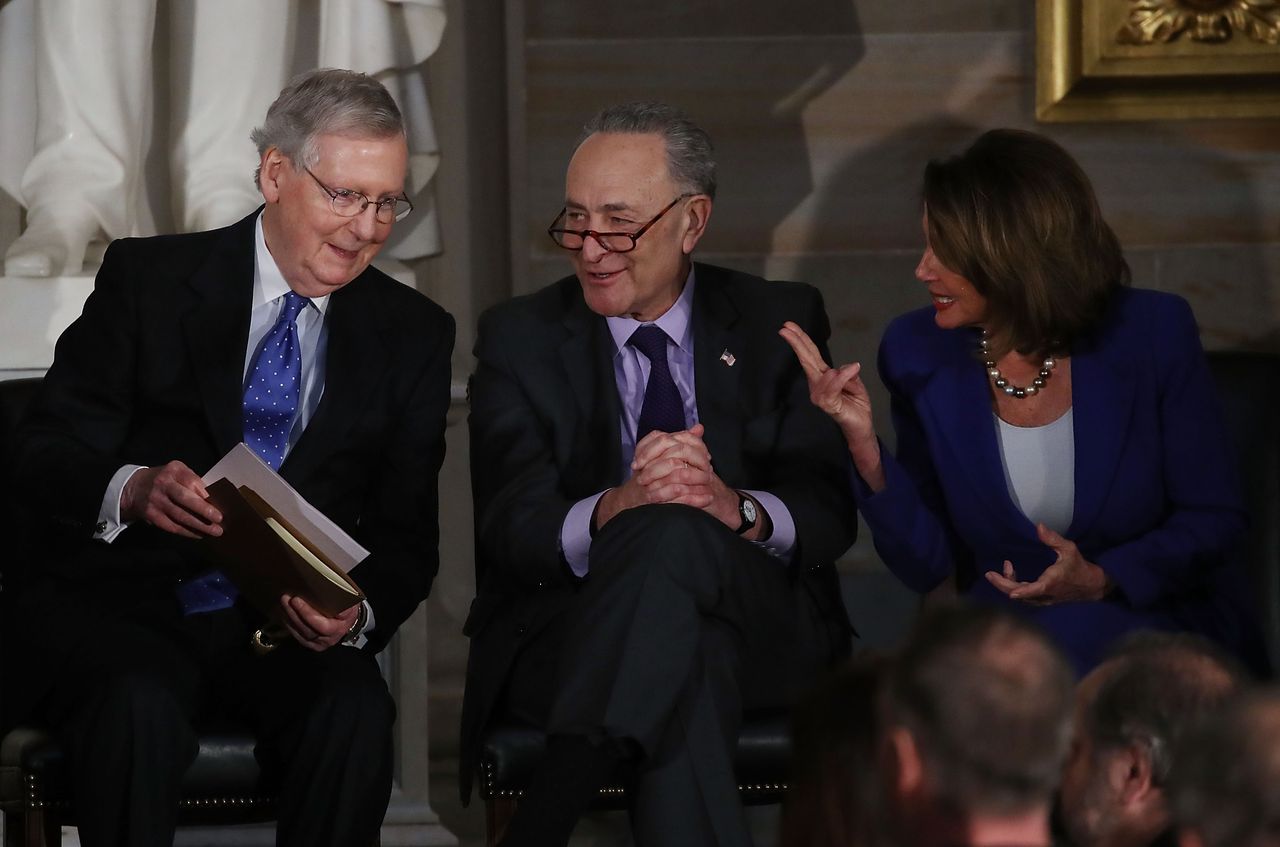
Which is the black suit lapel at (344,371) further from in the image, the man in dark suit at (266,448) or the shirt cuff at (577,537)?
the shirt cuff at (577,537)

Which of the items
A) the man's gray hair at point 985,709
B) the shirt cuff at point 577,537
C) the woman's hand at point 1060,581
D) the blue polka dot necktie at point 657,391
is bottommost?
the woman's hand at point 1060,581

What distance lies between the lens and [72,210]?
4168 millimetres

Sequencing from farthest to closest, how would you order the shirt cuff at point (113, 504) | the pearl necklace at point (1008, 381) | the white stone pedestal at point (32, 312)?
the white stone pedestal at point (32, 312), the pearl necklace at point (1008, 381), the shirt cuff at point (113, 504)

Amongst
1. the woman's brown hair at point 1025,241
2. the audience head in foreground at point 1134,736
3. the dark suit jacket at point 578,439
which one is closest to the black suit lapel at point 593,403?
the dark suit jacket at point 578,439

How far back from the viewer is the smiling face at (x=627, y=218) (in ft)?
11.4

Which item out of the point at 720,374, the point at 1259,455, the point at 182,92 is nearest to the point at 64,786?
the point at 720,374

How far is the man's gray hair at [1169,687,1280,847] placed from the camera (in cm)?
144

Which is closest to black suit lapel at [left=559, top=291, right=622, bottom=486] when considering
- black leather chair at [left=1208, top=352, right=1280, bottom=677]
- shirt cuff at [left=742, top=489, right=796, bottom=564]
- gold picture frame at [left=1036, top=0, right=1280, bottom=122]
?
shirt cuff at [left=742, top=489, right=796, bottom=564]

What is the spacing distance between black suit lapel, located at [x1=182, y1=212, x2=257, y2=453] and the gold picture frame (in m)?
2.11

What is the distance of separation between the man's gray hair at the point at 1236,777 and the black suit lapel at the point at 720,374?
1905 mm

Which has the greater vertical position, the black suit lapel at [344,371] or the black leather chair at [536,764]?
the black suit lapel at [344,371]

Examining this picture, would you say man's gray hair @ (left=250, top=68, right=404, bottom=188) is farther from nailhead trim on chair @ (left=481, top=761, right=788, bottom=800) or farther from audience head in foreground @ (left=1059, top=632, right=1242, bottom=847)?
audience head in foreground @ (left=1059, top=632, right=1242, bottom=847)

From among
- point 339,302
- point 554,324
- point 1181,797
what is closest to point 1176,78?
point 554,324

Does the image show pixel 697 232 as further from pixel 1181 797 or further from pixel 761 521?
pixel 1181 797
